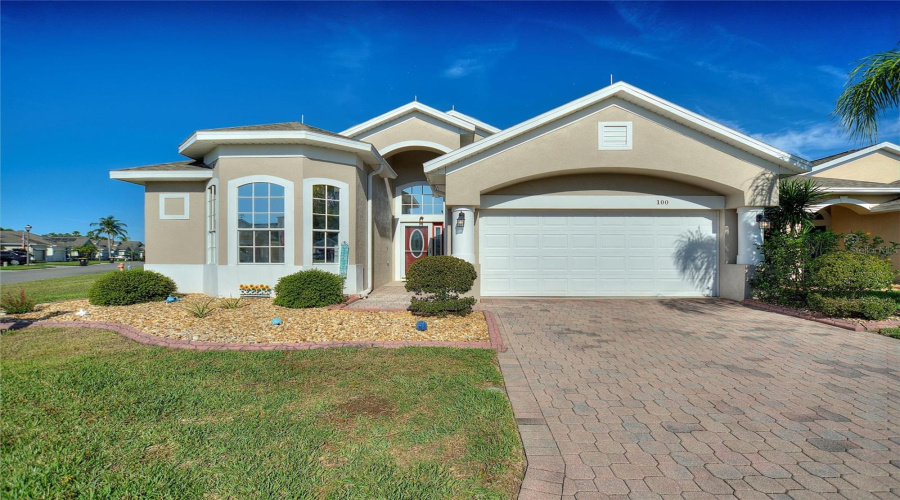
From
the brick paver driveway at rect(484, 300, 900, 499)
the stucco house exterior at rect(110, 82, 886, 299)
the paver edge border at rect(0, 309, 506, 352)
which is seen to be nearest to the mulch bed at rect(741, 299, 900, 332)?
the brick paver driveway at rect(484, 300, 900, 499)

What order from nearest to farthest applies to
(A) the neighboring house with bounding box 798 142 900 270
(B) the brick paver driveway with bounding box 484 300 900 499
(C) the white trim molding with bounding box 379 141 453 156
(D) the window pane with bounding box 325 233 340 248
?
(B) the brick paver driveway with bounding box 484 300 900 499 → (D) the window pane with bounding box 325 233 340 248 → (A) the neighboring house with bounding box 798 142 900 270 → (C) the white trim molding with bounding box 379 141 453 156

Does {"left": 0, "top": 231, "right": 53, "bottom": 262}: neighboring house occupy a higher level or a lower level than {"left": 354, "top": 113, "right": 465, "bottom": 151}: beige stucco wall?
lower

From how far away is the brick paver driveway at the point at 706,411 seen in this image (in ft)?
Result: 8.88

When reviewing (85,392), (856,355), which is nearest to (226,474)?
(85,392)

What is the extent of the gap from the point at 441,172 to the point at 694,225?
728 centimetres

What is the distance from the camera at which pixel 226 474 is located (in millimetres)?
2664

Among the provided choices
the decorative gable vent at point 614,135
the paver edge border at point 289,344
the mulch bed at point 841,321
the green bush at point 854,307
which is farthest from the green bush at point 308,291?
the green bush at point 854,307

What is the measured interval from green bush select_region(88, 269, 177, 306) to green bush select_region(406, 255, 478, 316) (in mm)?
6649

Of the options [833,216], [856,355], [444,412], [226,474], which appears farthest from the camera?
[833,216]

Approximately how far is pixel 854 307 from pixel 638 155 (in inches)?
207

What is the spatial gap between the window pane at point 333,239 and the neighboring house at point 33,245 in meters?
64.0

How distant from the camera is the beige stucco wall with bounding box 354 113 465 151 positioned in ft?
48.5

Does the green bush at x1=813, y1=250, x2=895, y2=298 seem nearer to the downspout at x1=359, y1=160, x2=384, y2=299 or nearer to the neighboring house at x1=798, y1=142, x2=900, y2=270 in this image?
the neighboring house at x1=798, y1=142, x2=900, y2=270

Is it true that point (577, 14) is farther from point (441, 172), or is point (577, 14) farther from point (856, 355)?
point (856, 355)
